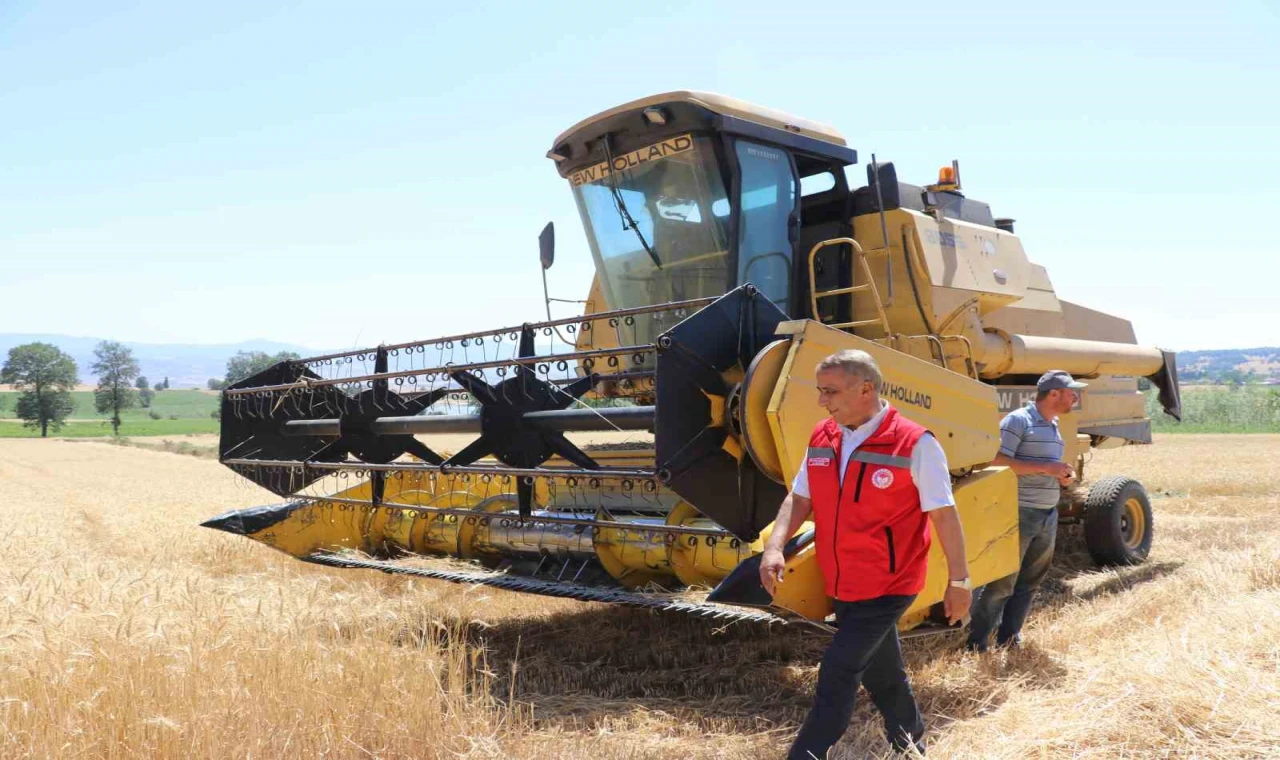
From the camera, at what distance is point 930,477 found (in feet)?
9.40

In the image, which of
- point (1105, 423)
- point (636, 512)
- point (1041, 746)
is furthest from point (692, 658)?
point (1105, 423)

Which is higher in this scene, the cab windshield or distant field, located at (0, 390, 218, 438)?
the cab windshield

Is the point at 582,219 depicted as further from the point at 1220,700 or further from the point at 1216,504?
the point at 1216,504

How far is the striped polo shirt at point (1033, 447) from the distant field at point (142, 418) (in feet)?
186

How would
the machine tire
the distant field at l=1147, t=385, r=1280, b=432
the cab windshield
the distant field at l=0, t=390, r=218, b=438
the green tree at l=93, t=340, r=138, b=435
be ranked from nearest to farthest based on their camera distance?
the cab windshield, the machine tire, the distant field at l=1147, t=385, r=1280, b=432, the distant field at l=0, t=390, r=218, b=438, the green tree at l=93, t=340, r=138, b=435

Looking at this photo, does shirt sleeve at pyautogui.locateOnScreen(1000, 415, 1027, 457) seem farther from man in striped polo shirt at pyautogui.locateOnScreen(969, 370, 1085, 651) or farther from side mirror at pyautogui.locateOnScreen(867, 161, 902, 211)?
side mirror at pyautogui.locateOnScreen(867, 161, 902, 211)

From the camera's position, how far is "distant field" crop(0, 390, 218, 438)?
61750 mm

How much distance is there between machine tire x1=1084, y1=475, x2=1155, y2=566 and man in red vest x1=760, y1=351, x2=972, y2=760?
15.4ft

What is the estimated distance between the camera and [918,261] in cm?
593

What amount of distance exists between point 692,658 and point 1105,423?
169 inches

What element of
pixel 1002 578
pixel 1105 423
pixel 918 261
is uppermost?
pixel 918 261

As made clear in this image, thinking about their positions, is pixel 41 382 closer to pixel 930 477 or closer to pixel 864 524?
pixel 864 524

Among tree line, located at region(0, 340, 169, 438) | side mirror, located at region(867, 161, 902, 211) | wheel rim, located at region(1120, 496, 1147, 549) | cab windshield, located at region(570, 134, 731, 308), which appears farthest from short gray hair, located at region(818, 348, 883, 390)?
tree line, located at region(0, 340, 169, 438)

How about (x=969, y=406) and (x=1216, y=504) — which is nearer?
(x=969, y=406)
